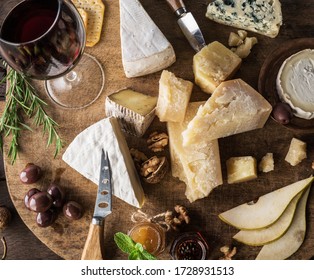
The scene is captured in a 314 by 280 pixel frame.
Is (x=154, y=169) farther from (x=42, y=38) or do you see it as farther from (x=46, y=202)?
(x=42, y=38)

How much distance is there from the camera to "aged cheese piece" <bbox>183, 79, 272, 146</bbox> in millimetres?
2078

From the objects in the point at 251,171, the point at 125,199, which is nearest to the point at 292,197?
the point at 251,171

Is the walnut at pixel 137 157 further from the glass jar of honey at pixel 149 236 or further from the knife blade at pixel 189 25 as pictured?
the knife blade at pixel 189 25

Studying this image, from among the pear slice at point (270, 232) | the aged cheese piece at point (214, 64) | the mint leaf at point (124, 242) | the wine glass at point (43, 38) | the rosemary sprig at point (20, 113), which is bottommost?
the pear slice at point (270, 232)

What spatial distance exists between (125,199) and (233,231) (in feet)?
1.49

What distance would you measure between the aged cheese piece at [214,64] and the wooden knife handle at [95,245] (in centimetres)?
71

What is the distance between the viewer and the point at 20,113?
2297 mm

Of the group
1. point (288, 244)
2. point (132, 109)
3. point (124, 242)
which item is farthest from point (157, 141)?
point (288, 244)

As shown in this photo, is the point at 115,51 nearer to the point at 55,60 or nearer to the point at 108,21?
the point at 108,21

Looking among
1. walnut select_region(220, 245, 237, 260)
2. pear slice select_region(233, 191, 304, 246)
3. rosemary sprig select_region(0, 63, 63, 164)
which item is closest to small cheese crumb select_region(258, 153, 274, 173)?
pear slice select_region(233, 191, 304, 246)

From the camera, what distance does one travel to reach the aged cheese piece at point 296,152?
7.19 feet

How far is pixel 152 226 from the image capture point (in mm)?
2152

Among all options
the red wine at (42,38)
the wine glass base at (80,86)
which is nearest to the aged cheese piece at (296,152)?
the wine glass base at (80,86)

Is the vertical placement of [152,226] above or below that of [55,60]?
below
